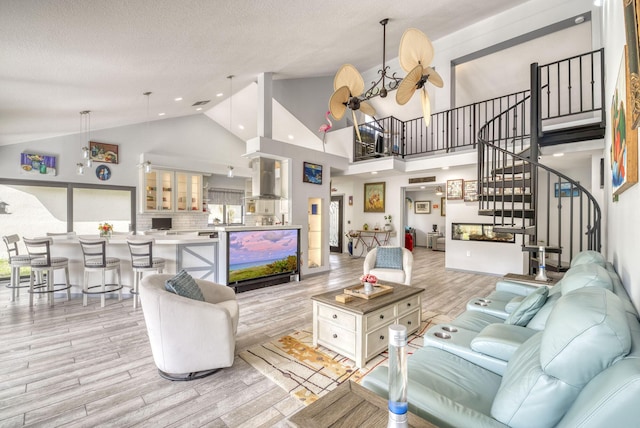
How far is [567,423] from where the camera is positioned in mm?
874

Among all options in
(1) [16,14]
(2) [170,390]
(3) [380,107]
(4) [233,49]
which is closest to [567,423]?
(2) [170,390]

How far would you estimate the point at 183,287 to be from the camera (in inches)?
98.8

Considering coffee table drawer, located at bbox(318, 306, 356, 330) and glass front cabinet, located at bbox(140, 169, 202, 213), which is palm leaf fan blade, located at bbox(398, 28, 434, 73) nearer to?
coffee table drawer, located at bbox(318, 306, 356, 330)

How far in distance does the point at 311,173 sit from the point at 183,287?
4.42 meters

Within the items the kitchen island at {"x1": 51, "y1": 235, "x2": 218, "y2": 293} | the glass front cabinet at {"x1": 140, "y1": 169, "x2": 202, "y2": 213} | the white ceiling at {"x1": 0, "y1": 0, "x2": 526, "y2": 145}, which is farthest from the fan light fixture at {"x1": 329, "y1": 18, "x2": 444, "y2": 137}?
the glass front cabinet at {"x1": 140, "y1": 169, "x2": 202, "y2": 213}

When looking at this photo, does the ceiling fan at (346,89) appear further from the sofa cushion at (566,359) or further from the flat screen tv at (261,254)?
the sofa cushion at (566,359)

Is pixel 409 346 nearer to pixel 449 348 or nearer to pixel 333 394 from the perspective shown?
pixel 449 348

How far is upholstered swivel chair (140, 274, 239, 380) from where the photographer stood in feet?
7.58

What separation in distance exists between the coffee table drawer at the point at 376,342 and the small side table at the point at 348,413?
5.04 ft

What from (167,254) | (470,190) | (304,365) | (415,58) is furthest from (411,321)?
(470,190)

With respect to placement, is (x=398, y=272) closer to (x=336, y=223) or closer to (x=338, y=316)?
(x=338, y=316)

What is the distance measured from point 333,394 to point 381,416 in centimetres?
22

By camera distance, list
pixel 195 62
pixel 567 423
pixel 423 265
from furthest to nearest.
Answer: pixel 423 265 → pixel 195 62 → pixel 567 423

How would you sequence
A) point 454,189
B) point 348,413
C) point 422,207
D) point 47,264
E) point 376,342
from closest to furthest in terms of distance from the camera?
point 348,413 → point 376,342 → point 47,264 → point 454,189 → point 422,207
